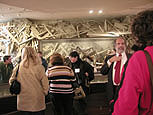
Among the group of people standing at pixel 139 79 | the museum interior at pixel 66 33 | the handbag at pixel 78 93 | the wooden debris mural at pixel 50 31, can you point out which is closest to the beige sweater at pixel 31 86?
the handbag at pixel 78 93

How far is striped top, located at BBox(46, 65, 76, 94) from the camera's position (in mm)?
3166

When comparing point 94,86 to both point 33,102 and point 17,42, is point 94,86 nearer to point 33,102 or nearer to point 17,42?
point 33,102

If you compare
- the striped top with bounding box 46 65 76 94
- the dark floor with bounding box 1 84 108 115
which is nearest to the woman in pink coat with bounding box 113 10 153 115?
the striped top with bounding box 46 65 76 94

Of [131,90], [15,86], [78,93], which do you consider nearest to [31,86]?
[15,86]

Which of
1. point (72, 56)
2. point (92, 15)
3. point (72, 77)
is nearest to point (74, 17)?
point (92, 15)

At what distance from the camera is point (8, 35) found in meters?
7.96

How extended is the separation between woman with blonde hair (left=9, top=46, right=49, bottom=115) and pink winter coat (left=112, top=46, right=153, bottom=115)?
1.92 metres

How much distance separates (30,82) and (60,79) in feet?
2.07

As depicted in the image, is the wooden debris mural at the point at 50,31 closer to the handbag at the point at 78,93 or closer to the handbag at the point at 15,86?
the handbag at the point at 78,93

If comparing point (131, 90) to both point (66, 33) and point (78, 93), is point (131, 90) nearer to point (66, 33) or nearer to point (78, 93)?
point (78, 93)

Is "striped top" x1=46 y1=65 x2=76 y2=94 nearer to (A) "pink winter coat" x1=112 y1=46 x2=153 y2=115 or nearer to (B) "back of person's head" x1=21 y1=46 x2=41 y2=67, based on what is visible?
(B) "back of person's head" x1=21 y1=46 x2=41 y2=67

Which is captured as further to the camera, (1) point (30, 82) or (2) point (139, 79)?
(1) point (30, 82)

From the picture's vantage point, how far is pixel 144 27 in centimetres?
114

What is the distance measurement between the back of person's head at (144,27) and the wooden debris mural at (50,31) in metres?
6.74
